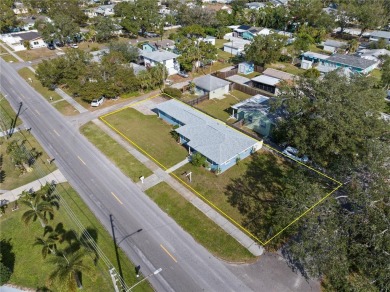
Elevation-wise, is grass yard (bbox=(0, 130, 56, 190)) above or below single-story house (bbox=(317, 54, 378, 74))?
below

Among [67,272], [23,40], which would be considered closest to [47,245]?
[67,272]

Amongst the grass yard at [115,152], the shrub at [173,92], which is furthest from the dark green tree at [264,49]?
the grass yard at [115,152]

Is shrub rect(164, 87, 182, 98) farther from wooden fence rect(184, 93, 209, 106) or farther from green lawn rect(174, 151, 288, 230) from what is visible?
green lawn rect(174, 151, 288, 230)

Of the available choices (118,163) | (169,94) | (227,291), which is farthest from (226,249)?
(169,94)

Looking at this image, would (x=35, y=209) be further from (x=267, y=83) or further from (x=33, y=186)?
(x=267, y=83)

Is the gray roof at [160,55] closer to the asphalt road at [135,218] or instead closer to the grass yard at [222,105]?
the grass yard at [222,105]

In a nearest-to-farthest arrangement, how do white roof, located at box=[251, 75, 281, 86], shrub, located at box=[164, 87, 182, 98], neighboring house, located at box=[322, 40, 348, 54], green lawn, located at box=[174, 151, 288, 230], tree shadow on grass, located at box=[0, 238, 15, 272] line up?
tree shadow on grass, located at box=[0, 238, 15, 272], green lawn, located at box=[174, 151, 288, 230], shrub, located at box=[164, 87, 182, 98], white roof, located at box=[251, 75, 281, 86], neighboring house, located at box=[322, 40, 348, 54]

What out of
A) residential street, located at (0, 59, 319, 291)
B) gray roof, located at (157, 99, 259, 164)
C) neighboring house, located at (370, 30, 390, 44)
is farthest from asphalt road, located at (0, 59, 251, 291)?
neighboring house, located at (370, 30, 390, 44)
